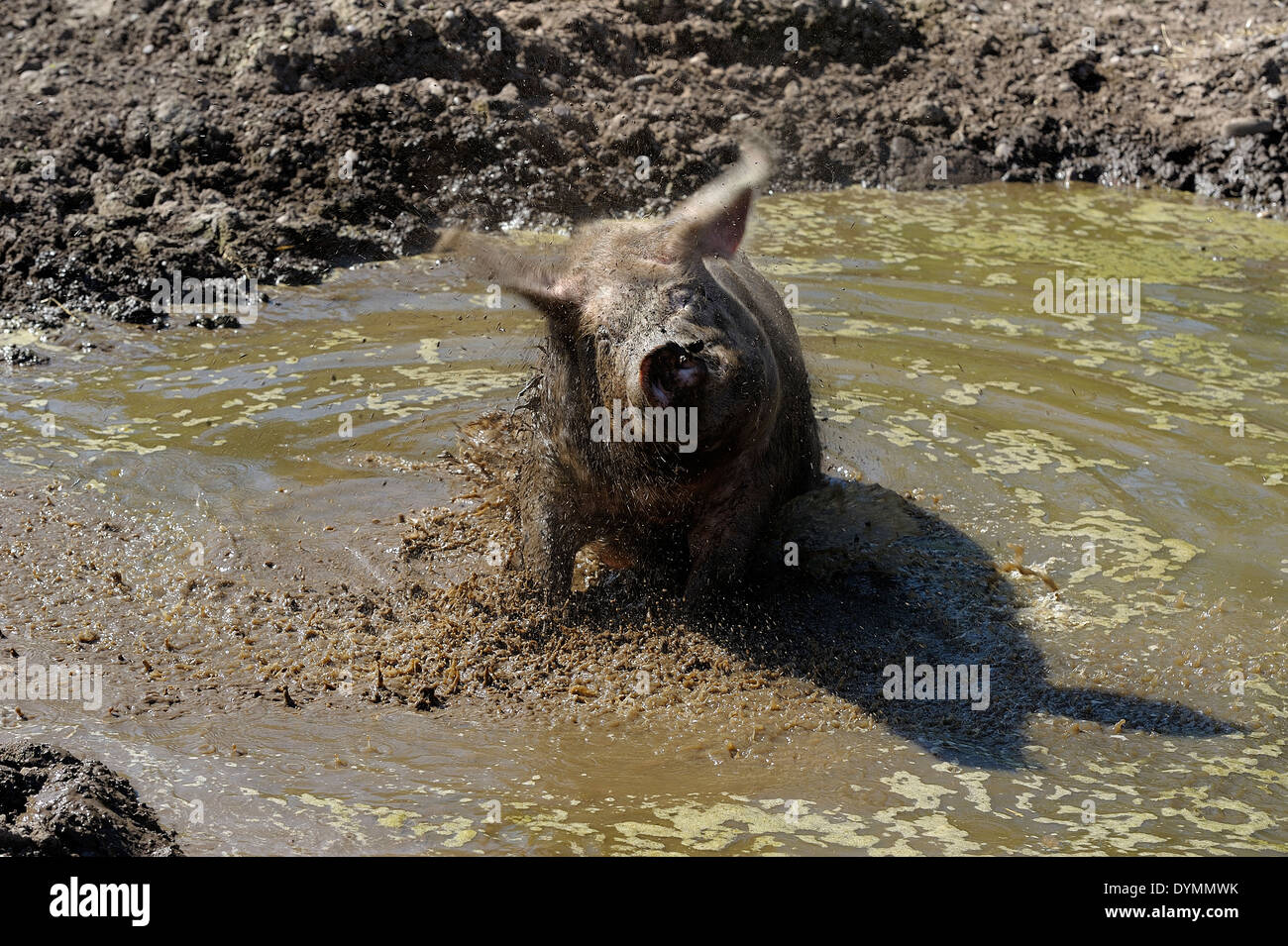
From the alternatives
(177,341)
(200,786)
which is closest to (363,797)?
(200,786)

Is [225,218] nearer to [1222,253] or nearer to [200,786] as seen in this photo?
[200,786]

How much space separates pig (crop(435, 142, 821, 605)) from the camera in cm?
502

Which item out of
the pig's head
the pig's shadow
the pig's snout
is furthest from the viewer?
the pig's shadow

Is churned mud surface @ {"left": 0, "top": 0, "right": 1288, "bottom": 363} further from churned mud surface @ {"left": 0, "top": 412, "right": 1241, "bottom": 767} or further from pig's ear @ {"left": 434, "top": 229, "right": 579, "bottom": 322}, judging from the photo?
pig's ear @ {"left": 434, "top": 229, "right": 579, "bottom": 322}

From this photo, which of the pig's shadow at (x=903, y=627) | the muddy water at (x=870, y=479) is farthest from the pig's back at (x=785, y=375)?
the muddy water at (x=870, y=479)

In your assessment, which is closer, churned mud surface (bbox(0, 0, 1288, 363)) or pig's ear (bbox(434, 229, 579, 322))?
pig's ear (bbox(434, 229, 579, 322))

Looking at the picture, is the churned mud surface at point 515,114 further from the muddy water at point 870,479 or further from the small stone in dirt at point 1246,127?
the muddy water at point 870,479

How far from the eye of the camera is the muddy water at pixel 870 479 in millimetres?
4449

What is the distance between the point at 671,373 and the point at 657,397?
0.37ft

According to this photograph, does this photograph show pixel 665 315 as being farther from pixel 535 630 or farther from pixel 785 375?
pixel 535 630

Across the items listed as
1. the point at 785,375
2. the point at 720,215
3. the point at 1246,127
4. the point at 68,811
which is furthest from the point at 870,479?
the point at 1246,127

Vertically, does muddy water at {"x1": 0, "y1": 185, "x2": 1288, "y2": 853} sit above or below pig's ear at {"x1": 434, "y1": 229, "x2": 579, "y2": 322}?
below

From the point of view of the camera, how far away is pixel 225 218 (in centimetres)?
998

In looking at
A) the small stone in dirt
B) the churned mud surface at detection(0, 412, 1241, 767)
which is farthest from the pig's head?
the small stone in dirt
